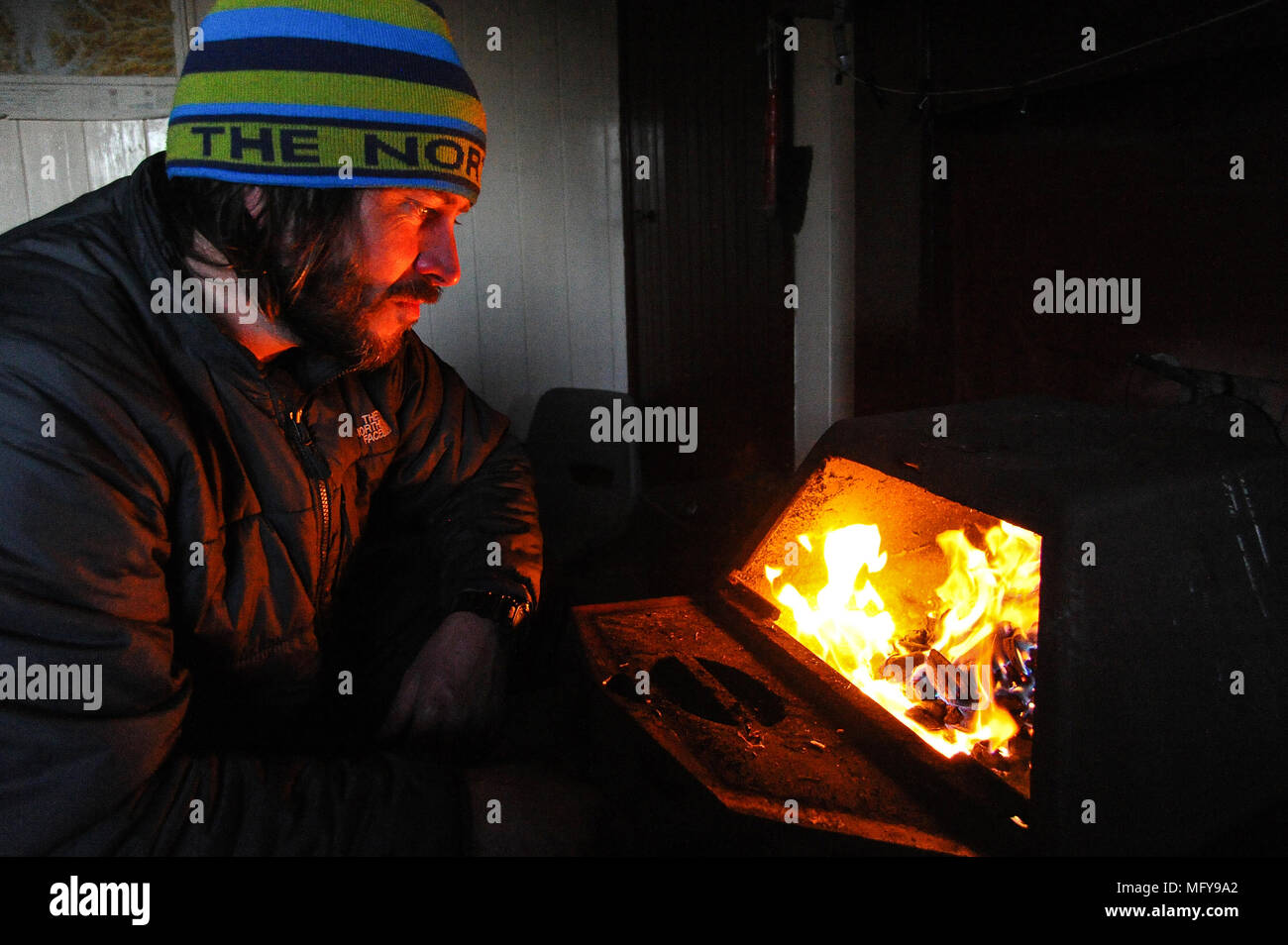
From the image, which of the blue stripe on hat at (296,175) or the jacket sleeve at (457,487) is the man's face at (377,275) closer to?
the blue stripe on hat at (296,175)

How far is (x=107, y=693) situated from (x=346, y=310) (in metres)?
0.63

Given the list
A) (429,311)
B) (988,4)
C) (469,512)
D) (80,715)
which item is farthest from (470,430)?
(429,311)

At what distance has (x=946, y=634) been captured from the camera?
163 cm

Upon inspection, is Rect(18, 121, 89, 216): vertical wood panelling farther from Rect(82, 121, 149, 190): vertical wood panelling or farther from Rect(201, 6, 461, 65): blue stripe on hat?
Rect(201, 6, 461, 65): blue stripe on hat

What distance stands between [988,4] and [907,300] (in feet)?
2.89

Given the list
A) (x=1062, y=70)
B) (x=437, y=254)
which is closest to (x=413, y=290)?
(x=437, y=254)

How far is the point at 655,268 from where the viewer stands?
4.08 metres

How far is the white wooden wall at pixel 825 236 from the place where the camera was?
11.0 ft

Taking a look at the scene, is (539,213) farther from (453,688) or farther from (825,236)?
Result: (453,688)

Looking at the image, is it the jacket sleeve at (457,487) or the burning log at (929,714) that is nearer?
the burning log at (929,714)

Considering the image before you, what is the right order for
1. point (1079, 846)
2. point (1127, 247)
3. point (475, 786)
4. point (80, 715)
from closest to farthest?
point (80, 715)
point (1079, 846)
point (475, 786)
point (1127, 247)

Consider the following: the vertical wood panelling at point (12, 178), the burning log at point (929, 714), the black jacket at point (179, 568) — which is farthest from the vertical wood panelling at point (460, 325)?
the burning log at point (929, 714)

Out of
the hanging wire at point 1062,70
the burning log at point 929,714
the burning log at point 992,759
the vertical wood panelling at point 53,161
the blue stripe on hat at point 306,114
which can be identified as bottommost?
the burning log at point 992,759
